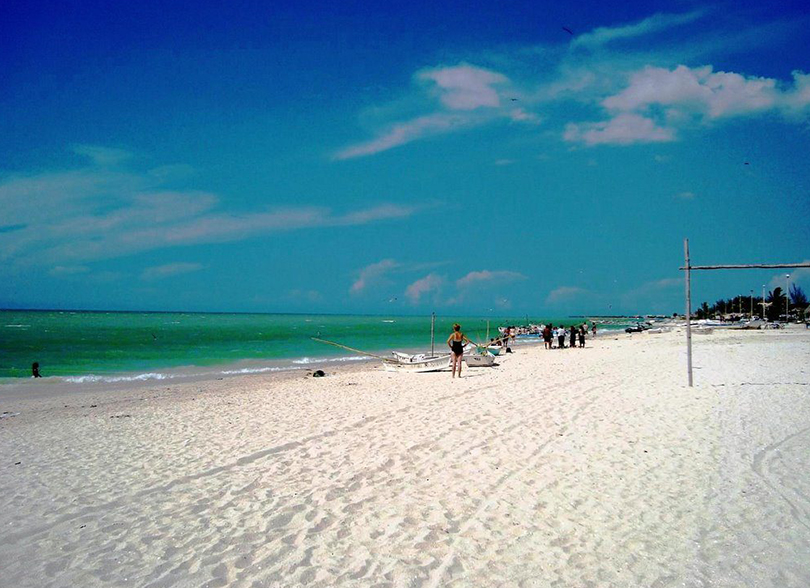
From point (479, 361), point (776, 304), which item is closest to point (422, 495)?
point (479, 361)

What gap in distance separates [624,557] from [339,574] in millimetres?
2215

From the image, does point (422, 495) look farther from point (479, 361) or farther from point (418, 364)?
point (479, 361)

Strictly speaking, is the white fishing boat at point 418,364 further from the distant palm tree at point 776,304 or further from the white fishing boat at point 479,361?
the distant palm tree at point 776,304

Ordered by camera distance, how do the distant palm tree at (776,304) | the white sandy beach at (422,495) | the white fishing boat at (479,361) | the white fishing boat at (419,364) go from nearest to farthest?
the white sandy beach at (422,495), the white fishing boat at (419,364), the white fishing boat at (479,361), the distant palm tree at (776,304)

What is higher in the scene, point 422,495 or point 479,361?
point 479,361

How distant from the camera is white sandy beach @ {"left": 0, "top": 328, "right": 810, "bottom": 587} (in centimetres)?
404

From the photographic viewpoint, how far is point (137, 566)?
4.14m

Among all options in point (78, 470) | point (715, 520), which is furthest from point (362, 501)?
point (78, 470)

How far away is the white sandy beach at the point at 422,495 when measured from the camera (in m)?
4.04

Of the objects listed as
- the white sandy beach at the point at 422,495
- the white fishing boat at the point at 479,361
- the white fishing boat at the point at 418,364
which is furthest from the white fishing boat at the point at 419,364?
the white sandy beach at the point at 422,495

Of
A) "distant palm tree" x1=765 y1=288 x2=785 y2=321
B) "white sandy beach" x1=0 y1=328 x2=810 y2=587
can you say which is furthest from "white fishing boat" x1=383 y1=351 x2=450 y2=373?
"distant palm tree" x1=765 y1=288 x2=785 y2=321

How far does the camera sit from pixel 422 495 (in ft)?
18.0

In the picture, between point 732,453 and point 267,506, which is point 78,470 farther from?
point 732,453

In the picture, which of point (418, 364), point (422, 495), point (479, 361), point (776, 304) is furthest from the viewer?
point (776, 304)
